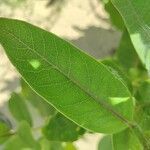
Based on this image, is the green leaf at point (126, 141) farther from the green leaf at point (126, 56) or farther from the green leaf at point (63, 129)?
the green leaf at point (126, 56)

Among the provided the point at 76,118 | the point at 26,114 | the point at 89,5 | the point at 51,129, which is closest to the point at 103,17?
the point at 89,5

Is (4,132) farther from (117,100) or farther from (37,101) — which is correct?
(117,100)

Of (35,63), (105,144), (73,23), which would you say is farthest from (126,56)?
(73,23)

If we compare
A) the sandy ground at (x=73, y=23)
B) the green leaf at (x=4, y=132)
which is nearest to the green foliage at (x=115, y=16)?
the green leaf at (x=4, y=132)

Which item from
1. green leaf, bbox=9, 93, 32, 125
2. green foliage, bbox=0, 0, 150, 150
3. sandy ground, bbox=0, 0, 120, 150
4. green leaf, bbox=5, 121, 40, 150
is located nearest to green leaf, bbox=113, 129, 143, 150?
green foliage, bbox=0, 0, 150, 150

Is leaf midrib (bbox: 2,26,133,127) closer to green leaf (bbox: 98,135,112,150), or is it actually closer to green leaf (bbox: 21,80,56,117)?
green leaf (bbox: 98,135,112,150)

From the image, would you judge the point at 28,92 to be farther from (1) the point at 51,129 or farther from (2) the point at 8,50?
(2) the point at 8,50
